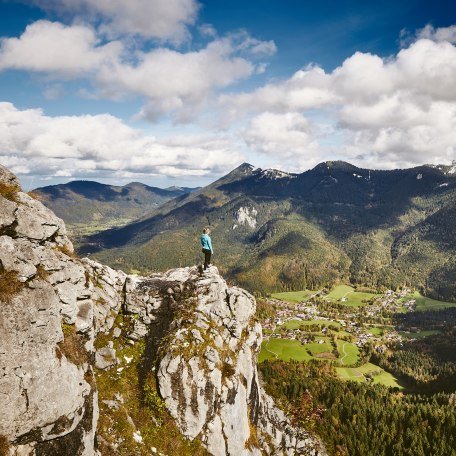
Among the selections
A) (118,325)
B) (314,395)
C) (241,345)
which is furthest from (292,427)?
(314,395)

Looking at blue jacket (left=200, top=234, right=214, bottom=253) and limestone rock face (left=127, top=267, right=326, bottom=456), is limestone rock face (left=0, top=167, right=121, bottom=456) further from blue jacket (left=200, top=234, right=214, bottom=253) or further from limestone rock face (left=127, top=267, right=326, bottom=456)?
blue jacket (left=200, top=234, right=214, bottom=253)

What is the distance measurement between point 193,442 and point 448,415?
364 ft

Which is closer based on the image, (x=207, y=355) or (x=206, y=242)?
(x=207, y=355)

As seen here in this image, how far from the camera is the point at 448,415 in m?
106

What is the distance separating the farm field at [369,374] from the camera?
180 meters

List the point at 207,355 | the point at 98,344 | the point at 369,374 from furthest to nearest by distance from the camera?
the point at 369,374
the point at 207,355
the point at 98,344

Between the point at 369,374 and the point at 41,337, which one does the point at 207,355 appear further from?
the point at 369,374

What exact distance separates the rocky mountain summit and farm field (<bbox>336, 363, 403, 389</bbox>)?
148 metres

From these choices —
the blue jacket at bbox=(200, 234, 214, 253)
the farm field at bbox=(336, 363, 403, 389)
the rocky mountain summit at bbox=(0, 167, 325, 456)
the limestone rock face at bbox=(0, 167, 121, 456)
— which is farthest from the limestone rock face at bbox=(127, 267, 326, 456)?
the farm field at bbox=(336, 363, 403, 389)

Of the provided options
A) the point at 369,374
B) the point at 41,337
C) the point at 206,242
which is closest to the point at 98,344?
the point at 41,337

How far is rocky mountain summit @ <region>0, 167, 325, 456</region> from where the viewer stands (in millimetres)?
23500

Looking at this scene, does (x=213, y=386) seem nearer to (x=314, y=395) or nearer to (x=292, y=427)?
(x=292, y=427)

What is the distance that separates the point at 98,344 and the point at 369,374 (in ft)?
624

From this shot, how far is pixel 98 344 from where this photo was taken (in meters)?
35.9
